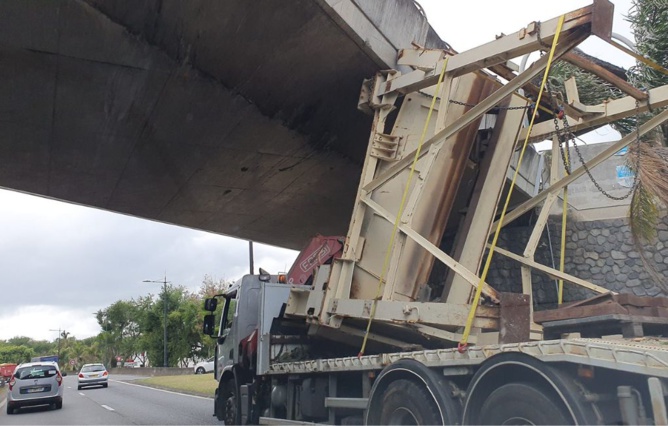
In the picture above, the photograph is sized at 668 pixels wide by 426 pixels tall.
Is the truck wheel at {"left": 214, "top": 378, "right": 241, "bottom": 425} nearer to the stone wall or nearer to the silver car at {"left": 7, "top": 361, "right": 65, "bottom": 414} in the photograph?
the stone wall

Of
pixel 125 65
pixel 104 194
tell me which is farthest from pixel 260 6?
pixel 104 194

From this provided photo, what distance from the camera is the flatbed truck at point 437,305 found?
4.24 meters

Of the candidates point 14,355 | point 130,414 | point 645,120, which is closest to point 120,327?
point 14,355

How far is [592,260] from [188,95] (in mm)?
8739

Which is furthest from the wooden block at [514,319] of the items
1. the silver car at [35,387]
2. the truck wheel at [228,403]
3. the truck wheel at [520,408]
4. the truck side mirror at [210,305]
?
the silver car at [35,387]

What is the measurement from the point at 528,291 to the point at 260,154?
6331 mm

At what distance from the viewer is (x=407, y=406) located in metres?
5.45

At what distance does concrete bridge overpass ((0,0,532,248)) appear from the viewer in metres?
8.23

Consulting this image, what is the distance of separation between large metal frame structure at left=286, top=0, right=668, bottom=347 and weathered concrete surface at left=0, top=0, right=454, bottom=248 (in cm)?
114

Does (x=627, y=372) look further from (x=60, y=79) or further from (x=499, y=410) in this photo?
(x=60, y=79)

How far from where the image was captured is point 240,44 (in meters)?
8.83

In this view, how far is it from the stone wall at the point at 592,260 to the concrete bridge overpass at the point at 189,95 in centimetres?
416

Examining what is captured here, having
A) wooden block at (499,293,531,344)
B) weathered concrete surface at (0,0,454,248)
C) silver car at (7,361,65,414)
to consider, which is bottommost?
silver car at (7,361,65,414)

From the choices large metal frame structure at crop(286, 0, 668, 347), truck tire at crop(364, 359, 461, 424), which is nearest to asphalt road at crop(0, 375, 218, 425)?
large metal frame structure at crop(286, 0, 668, 347)
